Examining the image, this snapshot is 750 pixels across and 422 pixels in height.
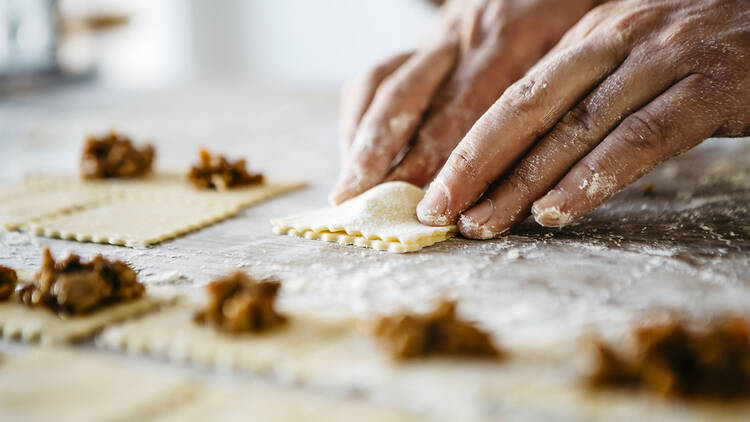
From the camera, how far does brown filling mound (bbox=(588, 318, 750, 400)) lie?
830 millimetres

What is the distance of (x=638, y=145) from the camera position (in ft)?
4.73

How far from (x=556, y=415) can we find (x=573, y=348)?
17 cm

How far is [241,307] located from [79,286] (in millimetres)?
344

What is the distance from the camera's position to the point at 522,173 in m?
1.52

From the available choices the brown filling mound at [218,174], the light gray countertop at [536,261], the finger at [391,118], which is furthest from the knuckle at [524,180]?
the brown filling mound at [218,174]

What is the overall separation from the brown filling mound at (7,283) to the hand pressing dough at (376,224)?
61cm

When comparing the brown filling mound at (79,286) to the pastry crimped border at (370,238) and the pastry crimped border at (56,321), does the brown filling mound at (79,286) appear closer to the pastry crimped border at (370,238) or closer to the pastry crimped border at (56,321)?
the pastry crimped border at (56,321)

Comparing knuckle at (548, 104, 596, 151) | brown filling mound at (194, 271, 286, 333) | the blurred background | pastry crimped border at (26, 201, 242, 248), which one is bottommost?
brown filling mound at (194, 271, 286, 333)

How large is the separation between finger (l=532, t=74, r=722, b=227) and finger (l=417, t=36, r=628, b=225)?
0.13 meters

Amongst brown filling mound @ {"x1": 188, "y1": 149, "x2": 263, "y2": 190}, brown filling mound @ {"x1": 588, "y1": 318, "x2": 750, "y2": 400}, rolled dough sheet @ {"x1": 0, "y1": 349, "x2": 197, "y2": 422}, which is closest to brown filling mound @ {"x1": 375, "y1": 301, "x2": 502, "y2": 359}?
brown filling mound @ {"x1": 588, "y1": 318, "x2": 750, "y2": 400}

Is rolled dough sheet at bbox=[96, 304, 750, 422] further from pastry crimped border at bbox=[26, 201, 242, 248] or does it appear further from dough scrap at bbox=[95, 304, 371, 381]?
pastry crimped border at bbox=[26, 201, 242, 248]

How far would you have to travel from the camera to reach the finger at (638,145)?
1.43 metres

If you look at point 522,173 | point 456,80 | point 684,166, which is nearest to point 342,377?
point 522,173

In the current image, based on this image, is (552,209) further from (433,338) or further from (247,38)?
(247,38)
